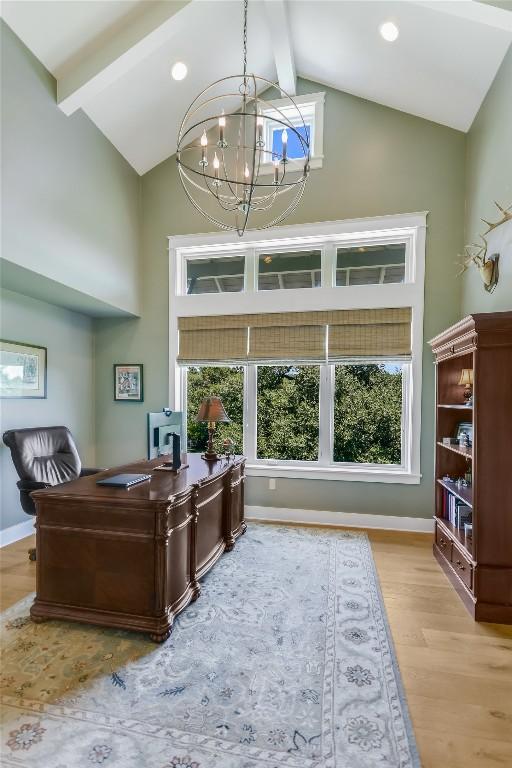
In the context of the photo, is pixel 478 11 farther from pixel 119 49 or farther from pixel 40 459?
pixel 40 459

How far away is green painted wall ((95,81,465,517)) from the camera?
13.3 ft

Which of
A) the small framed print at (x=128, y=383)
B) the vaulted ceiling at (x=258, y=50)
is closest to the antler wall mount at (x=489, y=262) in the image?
the vaulted ceiling at (x=258, y=50)

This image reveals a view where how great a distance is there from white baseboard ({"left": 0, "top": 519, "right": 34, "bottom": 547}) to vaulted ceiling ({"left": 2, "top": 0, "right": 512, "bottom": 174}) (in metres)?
3.82

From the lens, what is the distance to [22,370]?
3.89 metres

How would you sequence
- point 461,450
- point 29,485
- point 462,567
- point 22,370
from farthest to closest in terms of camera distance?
point 22,370, point 29,485, point 461,450, point 462,567

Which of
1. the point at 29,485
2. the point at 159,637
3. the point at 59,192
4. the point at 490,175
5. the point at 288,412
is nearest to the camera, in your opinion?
the point at 159,637

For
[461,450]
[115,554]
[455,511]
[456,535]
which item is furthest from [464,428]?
[115,554]

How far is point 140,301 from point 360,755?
4468 mm

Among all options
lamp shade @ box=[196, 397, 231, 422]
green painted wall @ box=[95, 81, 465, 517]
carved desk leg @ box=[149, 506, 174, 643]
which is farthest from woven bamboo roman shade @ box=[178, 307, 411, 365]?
carved desk leg @ box=[149, 506, 174, 643]

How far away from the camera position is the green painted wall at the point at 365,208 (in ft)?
13.3

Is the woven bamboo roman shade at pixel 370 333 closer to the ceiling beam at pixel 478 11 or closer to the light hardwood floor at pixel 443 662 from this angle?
the light hardwood floor at pixel 443 662

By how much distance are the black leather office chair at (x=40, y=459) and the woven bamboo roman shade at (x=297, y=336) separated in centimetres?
159

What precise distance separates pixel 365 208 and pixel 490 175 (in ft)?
3.89

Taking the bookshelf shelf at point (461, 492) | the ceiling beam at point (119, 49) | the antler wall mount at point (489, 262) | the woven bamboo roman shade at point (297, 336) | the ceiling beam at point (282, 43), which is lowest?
the bookshelf shelf at point (461, 492)
